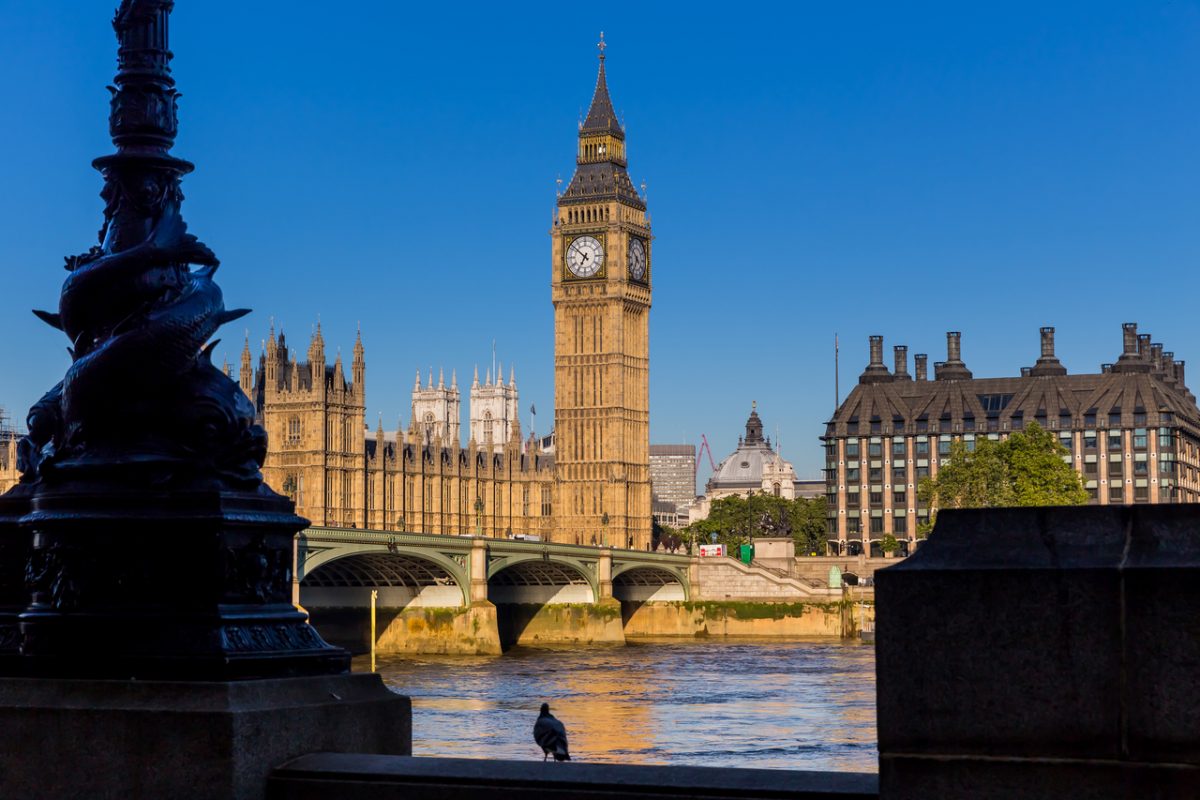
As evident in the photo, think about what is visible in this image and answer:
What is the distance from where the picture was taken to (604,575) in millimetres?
80312

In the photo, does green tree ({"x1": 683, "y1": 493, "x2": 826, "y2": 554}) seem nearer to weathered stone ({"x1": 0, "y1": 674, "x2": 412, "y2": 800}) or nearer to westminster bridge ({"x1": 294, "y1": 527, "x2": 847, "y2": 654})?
westminster bridge ({"x1": 294, "y1": 527, "x2": 847, "y2": 654})

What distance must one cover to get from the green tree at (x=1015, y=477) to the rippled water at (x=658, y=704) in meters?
16.4

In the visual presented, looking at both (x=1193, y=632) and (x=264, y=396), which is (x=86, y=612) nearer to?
(x=1193, y=632)

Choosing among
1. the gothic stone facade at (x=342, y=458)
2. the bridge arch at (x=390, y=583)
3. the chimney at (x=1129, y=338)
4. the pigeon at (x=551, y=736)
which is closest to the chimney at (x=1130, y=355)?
the chimney at (x=1129, y=338)

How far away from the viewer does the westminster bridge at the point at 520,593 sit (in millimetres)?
65875

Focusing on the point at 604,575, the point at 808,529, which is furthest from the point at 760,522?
the point at 604,575

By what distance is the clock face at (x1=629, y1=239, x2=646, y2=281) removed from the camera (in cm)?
10425

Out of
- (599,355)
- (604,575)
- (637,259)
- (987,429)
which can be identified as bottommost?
(604,575)

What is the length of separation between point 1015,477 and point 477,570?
2994 centimetres

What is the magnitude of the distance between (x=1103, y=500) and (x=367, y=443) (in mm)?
44367

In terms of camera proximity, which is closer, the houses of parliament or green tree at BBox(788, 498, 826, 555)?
the houses of parliament

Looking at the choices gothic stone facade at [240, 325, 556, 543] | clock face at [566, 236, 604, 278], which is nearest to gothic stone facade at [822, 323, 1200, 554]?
clock face at [566, 236, 604, 278]

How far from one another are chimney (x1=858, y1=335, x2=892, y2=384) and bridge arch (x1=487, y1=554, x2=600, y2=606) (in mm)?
41213

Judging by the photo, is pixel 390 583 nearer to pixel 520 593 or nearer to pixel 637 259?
pixel 520 593
